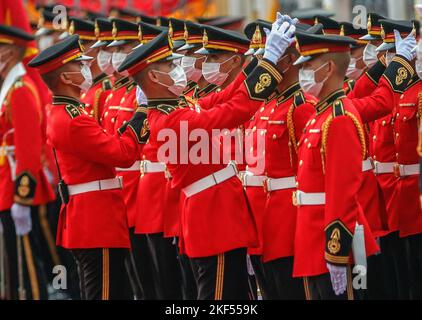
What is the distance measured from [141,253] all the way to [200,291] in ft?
7.28

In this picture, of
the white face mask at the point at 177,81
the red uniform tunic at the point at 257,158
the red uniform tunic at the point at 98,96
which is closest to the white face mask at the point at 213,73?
the red uniform tunic at the point at 257,158

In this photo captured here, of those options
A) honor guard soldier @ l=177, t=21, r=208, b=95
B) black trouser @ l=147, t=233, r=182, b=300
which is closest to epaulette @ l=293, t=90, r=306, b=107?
honor guard soldier @ l=177, t=21, r=208, b=95

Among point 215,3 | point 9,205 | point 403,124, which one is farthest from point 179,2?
point 403,124

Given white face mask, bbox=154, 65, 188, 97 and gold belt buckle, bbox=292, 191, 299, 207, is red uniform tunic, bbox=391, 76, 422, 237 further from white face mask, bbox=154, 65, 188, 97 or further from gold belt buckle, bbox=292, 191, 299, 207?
white face mask, bbox=154, 65, 188, 97

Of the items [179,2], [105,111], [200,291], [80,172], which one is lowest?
[200,291]

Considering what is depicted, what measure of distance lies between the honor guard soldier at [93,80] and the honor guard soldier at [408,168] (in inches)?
104

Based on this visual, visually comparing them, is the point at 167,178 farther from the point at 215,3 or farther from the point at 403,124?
the point at 215,3

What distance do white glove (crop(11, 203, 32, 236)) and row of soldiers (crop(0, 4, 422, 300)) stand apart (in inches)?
37.9

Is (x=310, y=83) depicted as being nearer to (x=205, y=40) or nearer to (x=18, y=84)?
(x=205, y=40)

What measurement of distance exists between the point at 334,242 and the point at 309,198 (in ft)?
1.39

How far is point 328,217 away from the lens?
7.32 meters

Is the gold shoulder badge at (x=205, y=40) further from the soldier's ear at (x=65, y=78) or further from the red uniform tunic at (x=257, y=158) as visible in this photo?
the soldier's ear at (x=65, y=78)

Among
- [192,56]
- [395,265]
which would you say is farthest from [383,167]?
[192,56]

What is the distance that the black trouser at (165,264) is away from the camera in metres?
9.66
